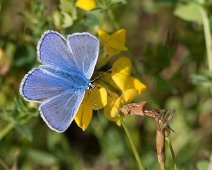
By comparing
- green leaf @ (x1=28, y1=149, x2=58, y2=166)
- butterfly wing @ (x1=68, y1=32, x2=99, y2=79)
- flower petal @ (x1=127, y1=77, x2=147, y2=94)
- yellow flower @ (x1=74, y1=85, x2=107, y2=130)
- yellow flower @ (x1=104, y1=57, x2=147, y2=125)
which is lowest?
green leaf @ (x1=28, y1=149, x2=58, y2=166)

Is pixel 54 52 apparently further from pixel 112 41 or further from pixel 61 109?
pixel 112 41

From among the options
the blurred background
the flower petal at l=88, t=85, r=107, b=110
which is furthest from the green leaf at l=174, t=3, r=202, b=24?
the flower petal at l=88, t=85, r=107, b=110

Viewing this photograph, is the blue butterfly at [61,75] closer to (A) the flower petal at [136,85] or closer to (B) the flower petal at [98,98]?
(B) the flower petal at [98,98]

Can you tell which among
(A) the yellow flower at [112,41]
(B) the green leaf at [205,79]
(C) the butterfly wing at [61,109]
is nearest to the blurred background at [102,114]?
(B) the green leaf at [205,79]

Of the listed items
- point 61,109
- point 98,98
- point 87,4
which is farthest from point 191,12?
point 61,109

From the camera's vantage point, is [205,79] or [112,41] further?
[205,79]

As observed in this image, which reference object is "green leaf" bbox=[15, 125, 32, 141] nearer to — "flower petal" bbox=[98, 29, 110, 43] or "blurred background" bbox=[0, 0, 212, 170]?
"blurred background" bbox=[0, 0, 212, 170]
